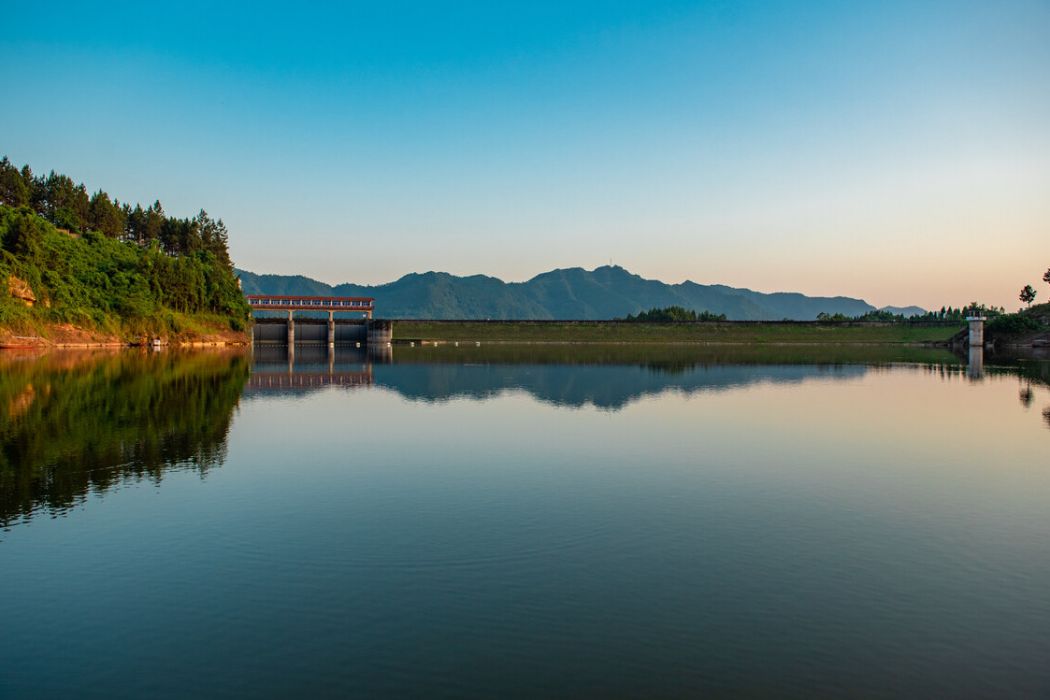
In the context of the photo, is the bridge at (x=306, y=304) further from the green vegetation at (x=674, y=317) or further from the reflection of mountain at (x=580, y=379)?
the reflection of mountain at (x=580, y=379)

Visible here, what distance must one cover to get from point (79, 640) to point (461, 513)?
7.14 meters

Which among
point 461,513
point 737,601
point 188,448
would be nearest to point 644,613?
point 737,601

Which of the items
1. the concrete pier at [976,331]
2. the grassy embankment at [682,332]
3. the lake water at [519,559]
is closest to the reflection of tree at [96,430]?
the lake water at [519,559]

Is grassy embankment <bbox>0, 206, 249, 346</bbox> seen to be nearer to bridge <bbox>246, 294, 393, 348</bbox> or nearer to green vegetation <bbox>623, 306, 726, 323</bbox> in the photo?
bridge <bbox>246, 294, 393, 348</bbox>

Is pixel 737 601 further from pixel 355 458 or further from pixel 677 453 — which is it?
pixel 355 458

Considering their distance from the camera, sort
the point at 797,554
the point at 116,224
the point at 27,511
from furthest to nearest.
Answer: the point at 116,224
the point at 27,511
the point at 797,554

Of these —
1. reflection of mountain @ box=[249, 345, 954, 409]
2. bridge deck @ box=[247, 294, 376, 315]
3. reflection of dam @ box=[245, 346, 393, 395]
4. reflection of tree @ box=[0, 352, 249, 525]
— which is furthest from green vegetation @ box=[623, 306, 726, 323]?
reflection of tree @ box=[0, 352, 249, 525]

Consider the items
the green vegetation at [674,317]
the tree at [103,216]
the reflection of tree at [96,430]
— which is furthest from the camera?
the green vegetation at [674,317]

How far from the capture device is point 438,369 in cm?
5928

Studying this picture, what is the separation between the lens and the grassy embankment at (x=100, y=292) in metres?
79.8

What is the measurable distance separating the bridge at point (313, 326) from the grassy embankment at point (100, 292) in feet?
17.1

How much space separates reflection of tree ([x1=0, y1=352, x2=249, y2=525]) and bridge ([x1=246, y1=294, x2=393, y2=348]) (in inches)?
3066

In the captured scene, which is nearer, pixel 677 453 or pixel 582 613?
pixel 582 613

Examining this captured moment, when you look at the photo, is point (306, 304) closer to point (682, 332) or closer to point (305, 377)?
point (682, 332)
